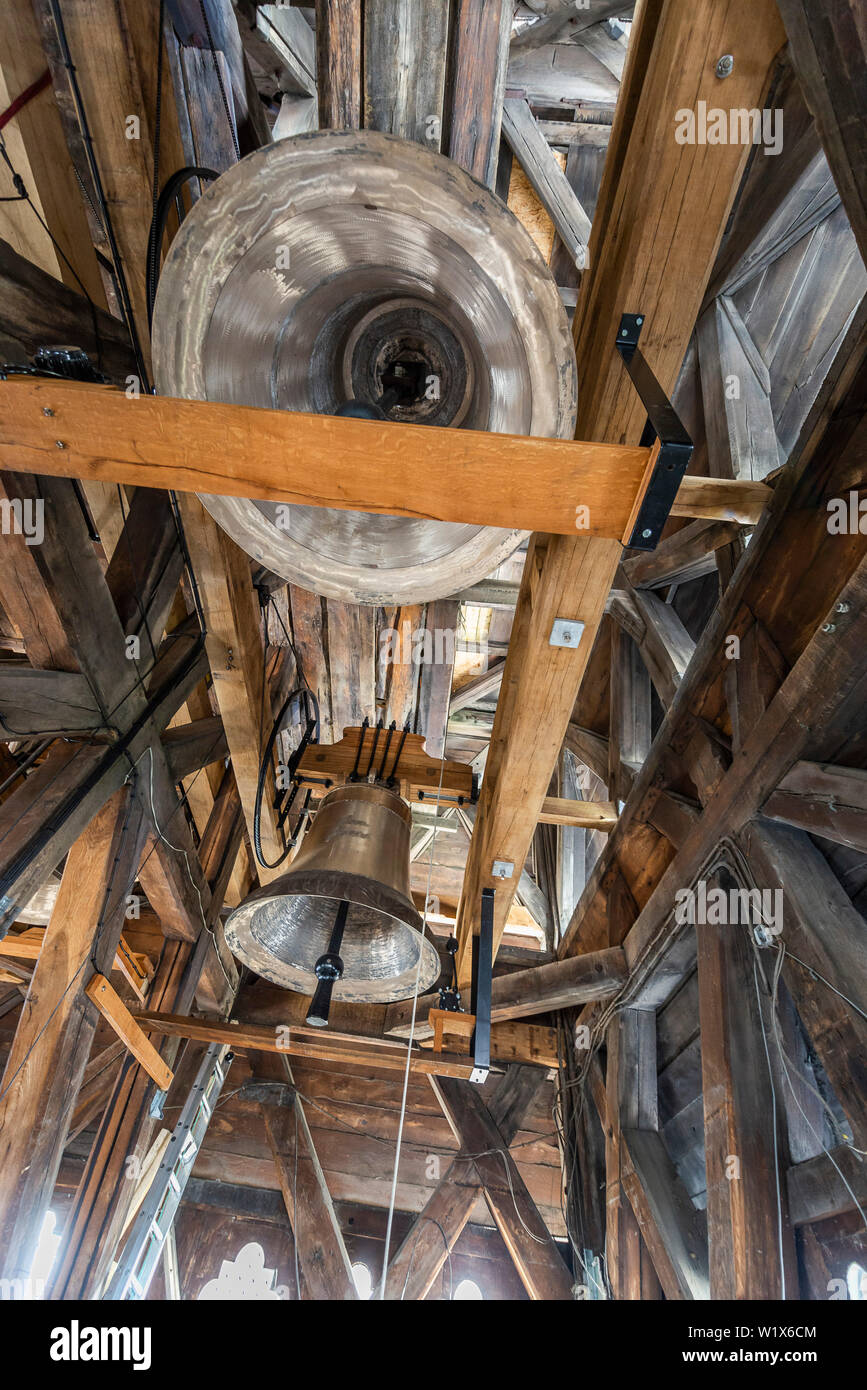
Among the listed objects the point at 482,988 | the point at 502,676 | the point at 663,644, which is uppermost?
the point at 663,644

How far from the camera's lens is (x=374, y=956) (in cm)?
267

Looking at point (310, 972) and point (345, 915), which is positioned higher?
point (345, 915)

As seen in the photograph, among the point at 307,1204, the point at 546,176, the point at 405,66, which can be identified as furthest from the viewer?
the point at 546,176

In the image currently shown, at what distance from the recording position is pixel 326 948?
257 centimetres

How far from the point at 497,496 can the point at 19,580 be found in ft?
5.43

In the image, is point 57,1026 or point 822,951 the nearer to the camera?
point 822,951

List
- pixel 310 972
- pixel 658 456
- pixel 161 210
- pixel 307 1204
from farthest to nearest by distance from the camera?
pixel 307 1204
pixel 310 972
pixel 161 210
pixel 658 456

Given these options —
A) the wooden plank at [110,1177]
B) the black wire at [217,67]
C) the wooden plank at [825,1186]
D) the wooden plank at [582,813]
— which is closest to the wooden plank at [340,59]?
the black wire at [217,67]

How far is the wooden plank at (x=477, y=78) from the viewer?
1.89m

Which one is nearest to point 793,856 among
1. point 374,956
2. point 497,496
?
point 374,956

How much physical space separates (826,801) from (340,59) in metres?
2.44

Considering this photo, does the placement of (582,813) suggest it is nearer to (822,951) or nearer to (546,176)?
(822,951)

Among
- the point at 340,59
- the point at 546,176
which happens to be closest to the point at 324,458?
the point at 340,59

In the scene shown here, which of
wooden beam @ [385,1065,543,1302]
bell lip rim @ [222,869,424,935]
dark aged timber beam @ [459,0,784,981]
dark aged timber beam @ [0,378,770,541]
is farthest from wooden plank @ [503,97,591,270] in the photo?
wooden beam @ [385,1065,543,1302]
